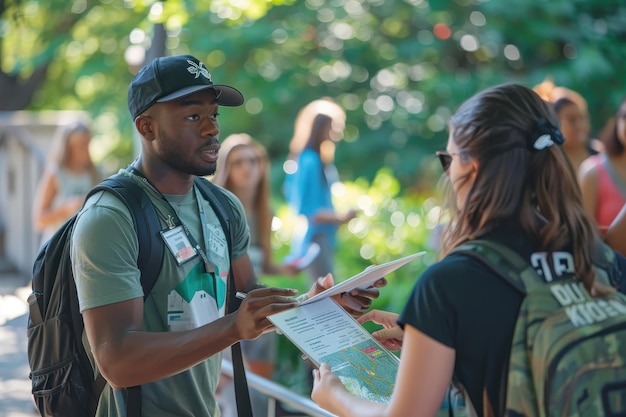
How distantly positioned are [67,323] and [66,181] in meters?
5.57

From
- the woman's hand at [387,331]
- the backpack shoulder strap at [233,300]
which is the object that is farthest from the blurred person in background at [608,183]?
the backpack shoulder strap at [233,300]

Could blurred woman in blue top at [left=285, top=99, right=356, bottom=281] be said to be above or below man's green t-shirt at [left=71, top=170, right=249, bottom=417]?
below

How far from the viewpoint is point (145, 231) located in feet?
10.3

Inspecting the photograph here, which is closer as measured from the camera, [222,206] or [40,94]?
[222,206]

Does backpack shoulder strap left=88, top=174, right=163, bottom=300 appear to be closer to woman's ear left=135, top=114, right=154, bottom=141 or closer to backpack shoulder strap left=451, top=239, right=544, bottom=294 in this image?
woman's ear left=135, top=114, right=154, bottom=141

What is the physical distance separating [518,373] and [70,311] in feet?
4.85

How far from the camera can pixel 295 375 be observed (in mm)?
8062

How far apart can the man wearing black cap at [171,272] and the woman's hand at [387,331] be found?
0.06 m

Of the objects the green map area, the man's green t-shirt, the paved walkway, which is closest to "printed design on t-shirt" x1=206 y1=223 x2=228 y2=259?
the man's green t-shirt

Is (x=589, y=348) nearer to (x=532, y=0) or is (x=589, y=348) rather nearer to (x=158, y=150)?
(x=158, y=150)

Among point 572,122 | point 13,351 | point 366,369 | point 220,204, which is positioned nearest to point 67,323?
point 220,204

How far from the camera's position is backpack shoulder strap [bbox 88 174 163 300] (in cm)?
313

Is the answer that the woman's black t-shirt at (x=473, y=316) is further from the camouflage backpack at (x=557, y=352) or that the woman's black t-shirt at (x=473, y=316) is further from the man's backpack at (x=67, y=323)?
the man's backpack at (x=67, y=323)

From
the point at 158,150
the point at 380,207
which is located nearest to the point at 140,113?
the point at 158,150
